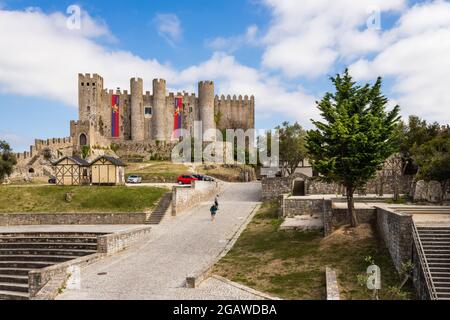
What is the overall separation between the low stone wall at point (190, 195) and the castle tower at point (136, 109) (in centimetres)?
4275

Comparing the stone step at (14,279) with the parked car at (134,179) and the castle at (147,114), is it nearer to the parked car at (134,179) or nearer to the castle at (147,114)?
the parked car at (134,179)

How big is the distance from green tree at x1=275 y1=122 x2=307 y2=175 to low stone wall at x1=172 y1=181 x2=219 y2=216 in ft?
47.4

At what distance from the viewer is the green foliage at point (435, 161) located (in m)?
24.0

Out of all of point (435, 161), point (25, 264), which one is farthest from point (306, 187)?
point (25, 264)

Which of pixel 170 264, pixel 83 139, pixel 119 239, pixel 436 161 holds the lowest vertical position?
pixel 170 264

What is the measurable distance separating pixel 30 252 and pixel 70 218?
25.7 feet

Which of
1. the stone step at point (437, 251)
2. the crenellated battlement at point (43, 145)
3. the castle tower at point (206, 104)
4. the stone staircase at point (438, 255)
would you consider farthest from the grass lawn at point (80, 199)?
the castle tower at point (206, 104)

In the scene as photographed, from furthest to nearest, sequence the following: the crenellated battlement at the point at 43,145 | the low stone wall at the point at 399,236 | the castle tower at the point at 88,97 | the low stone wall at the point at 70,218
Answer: the castle tower at the point at 88,97 → the crenellated battlement at the point at 43,145 → the low stone wall at the point at 70,218 → the low stone wall at the point at 399,236

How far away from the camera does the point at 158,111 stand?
78.6 m

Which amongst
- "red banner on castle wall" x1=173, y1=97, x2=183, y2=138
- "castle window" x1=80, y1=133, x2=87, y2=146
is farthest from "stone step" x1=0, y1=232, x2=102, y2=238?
"red banner on castle wall" x1=173, y1=97, x2=183, y2=138

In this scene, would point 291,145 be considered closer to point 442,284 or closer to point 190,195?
point 190,195

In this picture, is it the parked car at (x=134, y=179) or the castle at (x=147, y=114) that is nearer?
the parked car at (x=134, y=179)
